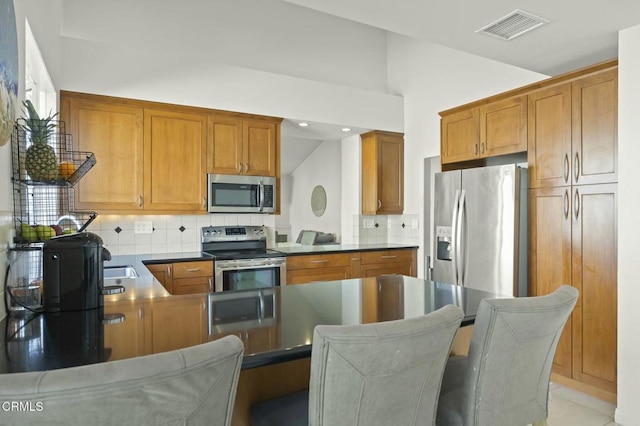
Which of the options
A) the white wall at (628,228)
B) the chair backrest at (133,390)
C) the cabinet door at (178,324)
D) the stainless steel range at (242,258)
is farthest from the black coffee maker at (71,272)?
the white wall at (628,228)

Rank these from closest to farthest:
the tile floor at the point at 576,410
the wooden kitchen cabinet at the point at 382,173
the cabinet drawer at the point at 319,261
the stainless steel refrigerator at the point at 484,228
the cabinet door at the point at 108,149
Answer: the tile floor at the point at 576,410 < the stainless steel refrigerator at the point at 484,228 < the cabinet door at the point at 108,149 < the cabinet drawer at the point at 319,261 < the wooden kitchen cabinet at the point at 382,173

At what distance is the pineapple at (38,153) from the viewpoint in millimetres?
1678

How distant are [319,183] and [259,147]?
163 inches

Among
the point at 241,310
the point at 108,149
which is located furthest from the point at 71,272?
the point at 108,149

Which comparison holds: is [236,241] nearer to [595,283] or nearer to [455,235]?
[455,235]

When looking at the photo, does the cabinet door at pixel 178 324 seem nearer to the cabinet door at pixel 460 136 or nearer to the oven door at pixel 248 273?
the oven door at pixel 248 273

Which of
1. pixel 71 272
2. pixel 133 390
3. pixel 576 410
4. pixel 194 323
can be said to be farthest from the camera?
pixel 576 410

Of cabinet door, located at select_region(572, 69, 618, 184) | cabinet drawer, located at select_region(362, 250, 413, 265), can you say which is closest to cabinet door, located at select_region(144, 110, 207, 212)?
cabinet drawer, located at select_region(362, 250, 413, 265)

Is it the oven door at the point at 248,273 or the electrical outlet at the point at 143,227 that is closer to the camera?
the oven door at the point at 248,273

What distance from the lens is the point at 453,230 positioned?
140 inches

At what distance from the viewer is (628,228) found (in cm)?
246

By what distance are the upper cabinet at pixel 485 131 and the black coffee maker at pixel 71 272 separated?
305 centimetres

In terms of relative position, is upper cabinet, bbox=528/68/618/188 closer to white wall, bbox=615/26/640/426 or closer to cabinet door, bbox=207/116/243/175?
white wall, bbox=615/26/640/426

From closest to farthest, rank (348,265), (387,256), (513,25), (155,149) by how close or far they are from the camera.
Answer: (513,25) < (155,149) < (348,265) < (387,256)
